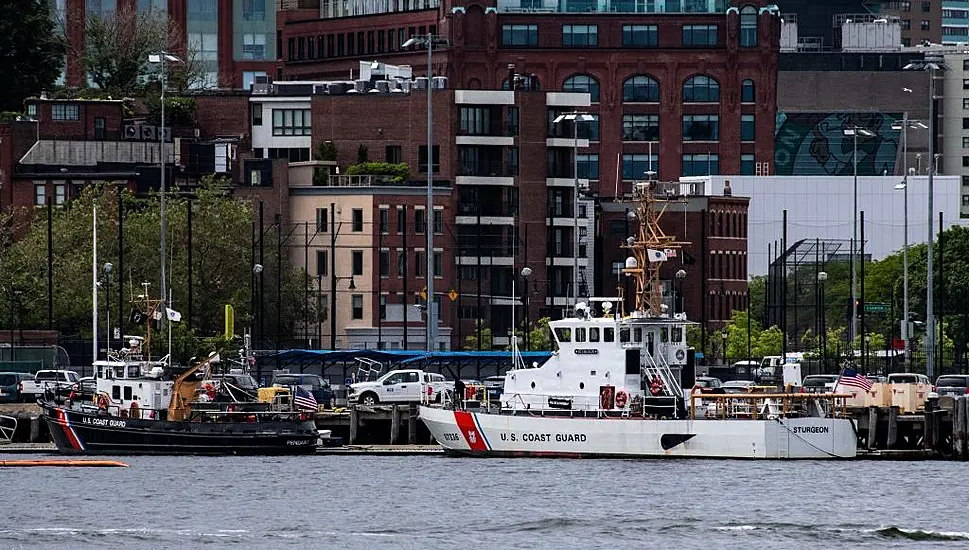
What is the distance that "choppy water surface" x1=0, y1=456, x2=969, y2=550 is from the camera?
71.1 metres

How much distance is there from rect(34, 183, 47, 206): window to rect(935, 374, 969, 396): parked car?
233 ft

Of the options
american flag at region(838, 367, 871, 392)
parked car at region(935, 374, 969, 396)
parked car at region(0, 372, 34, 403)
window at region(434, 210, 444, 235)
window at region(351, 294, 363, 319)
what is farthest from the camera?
window at region(434, 210, 444, 235)

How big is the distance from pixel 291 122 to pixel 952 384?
75.7 m

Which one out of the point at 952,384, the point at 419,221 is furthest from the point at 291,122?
the point at 952,384

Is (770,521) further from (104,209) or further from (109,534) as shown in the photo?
(104,209)

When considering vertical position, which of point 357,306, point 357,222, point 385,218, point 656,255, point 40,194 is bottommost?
point 357,306

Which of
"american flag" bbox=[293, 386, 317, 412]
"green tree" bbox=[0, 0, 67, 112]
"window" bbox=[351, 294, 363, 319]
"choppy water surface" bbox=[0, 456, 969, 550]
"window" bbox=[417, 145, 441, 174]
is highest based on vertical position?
"green tree" bbox=[0, 0, 67, 112]

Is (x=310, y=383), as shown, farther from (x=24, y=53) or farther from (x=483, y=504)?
(x=24, y=53)

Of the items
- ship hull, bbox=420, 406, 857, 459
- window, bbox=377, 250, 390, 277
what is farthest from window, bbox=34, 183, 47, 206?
ship hull, bbox=420, 406, 857, 459

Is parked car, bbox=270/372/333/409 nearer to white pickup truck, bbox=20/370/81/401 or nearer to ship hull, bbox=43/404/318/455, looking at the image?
white pickup truck, bbox=20/370/81/401

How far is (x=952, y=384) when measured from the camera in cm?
12044

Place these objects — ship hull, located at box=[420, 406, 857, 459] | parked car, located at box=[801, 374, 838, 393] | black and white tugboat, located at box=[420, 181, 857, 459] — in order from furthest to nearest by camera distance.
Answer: parked car, located at box=[801, 374, 838, 393], black and white tugboat, located at box=[420, 181, 857, 459], ship hull, located at box=[420, 406, 857, 459]

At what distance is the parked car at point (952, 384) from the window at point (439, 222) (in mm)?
56650

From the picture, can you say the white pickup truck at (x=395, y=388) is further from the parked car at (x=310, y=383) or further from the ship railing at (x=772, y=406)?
the ship railing at (x=772, y=406)
